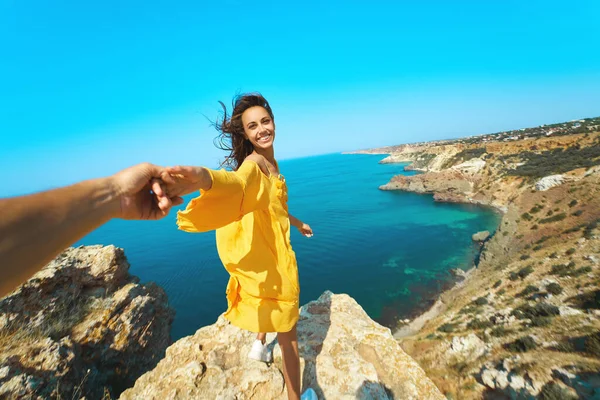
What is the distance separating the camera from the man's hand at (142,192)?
3.92ft

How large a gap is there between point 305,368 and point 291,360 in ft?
3.59

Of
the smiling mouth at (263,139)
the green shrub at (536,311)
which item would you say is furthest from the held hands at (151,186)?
the green shrub at (536,311)

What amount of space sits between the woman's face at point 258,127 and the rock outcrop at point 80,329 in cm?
524

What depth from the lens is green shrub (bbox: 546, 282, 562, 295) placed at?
8.49 meters

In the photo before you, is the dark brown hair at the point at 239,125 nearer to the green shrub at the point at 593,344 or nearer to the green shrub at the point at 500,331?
the green shrub at the point at 593,344

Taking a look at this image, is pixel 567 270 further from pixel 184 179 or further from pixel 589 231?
pixel 184 179

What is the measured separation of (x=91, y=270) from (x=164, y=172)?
852 centimetres

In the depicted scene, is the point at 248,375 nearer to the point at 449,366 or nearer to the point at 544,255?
the point at 449,366

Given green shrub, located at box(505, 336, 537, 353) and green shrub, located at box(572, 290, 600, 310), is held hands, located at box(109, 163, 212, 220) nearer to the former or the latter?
green shrub, located at box(505, 336, 537, 353)

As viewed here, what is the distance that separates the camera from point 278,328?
249 centimetres

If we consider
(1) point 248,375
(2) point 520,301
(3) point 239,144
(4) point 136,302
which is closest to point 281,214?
(3) point 239,144

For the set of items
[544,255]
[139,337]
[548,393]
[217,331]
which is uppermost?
[217,331]

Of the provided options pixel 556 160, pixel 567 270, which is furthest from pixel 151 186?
pixel 556 160

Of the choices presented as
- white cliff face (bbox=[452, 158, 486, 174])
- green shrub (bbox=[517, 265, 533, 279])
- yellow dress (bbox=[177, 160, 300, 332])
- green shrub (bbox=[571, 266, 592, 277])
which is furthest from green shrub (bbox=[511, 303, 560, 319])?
white cliff face (bbox=[452, 158, 486, 174])
